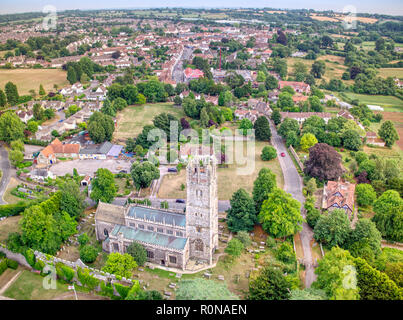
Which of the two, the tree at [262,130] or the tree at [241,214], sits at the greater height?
the tree at [262,130]

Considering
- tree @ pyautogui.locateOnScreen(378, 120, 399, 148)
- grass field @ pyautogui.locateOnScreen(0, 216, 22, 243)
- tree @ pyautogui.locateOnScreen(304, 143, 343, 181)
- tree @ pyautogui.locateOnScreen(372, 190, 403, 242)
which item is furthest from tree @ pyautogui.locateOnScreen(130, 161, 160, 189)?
tree @ pyautogui.locateOnScreen(378, 120, 399, 148)

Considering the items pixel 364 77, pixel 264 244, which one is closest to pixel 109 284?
pixel 264 244

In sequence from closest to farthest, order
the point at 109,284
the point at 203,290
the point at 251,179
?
the point at 203,290, the point at 109,284, the point at 251,179

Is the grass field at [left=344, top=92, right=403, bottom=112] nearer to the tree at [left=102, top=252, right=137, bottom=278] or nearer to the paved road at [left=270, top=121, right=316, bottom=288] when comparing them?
the paved road at [left=270, top=121, right=316, bottom=288]

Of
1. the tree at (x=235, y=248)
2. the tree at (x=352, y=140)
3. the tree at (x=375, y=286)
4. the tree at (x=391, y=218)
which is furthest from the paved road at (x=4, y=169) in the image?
the tree at (x=352, y=140)

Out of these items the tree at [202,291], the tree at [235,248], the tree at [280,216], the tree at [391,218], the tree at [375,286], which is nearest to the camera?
the tree at [202,291]

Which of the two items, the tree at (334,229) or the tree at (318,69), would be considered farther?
the tree at (318,69)

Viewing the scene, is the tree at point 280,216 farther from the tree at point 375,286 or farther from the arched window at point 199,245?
the tree at point 375,286
